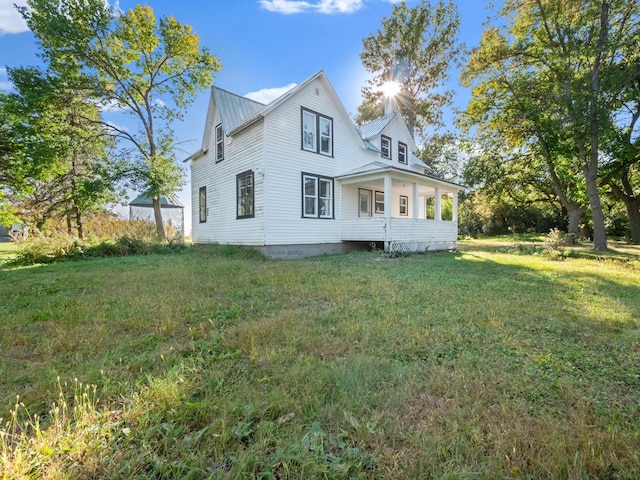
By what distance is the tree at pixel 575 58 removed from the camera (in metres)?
13.1

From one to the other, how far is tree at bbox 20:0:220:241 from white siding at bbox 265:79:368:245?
26.0ft

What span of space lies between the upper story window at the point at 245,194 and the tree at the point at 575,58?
14.2 meters

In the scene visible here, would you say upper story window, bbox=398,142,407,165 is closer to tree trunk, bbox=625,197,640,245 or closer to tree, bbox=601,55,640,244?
tree, bbox=601,55,640,244

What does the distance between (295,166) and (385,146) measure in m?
6.80

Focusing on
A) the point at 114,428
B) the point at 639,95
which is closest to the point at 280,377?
the point at 114,428

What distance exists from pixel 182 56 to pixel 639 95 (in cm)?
2430

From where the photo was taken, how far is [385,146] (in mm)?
15961

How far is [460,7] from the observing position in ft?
72.8

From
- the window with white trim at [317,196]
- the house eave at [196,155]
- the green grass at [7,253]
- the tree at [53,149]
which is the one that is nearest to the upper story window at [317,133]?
the window with white trim at [317,196]

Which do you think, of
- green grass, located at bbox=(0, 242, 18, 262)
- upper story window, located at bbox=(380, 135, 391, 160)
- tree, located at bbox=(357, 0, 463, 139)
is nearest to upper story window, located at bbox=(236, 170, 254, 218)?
upper story window, located at bbox=(380, 135, 391, 160)

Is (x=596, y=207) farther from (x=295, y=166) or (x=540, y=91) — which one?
(x=295, y=166)

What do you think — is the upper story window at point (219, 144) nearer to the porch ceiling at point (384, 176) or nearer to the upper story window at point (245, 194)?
the upper story window at point (245, 194)

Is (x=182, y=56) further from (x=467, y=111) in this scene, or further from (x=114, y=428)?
(x=114, y=428)

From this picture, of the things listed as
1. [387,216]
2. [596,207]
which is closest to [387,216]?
[387,216]
